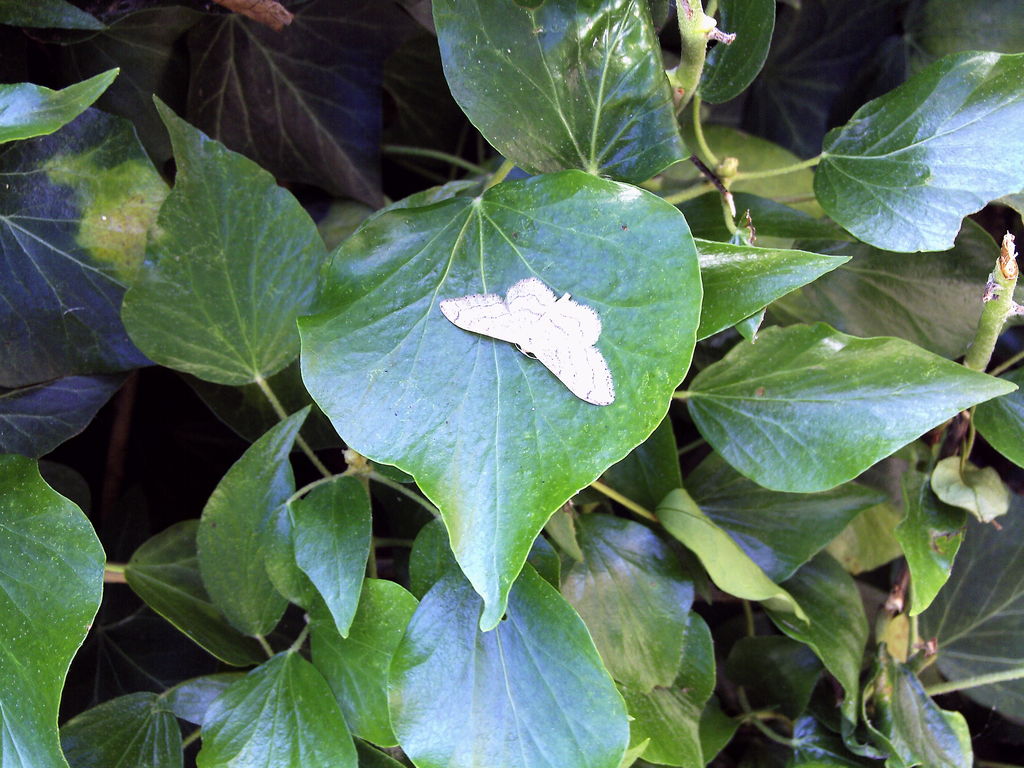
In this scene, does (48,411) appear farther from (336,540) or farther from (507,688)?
(507,688)

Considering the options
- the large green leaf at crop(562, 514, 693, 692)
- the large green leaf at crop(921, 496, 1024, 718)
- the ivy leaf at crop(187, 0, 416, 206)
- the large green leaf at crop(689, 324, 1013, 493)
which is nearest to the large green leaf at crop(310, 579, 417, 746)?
the large green leaf at crop(562, 514, 693, 692)

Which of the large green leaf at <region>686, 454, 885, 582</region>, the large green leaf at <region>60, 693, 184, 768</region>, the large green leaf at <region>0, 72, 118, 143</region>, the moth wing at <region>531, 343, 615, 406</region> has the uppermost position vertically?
the large green leaf at <region>0, 72, 118, 143</region>

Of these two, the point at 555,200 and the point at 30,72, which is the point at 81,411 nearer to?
the point at 30,72

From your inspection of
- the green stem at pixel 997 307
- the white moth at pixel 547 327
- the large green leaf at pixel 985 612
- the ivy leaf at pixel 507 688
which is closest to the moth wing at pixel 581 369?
the white moth at pixel 547 327

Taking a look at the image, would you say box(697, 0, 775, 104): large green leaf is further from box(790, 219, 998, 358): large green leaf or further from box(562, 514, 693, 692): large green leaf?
box(562, 514, 693, 692): large green leaf

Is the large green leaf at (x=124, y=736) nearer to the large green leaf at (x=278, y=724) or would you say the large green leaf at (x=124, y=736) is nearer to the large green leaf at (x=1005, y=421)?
the large green leaf at (x=278, y=724)

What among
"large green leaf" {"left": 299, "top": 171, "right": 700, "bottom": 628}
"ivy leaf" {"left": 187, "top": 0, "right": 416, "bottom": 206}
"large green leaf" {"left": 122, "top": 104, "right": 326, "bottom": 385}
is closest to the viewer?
"large green leaf" {"left": 299, "top": 171, "right": 700, "bottom": 628}

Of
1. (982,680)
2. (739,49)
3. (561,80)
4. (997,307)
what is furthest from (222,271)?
(982,680)

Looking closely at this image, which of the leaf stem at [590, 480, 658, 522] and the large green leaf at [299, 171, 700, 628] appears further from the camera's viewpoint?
the leaf stem at [590, 480, 658, 522]
